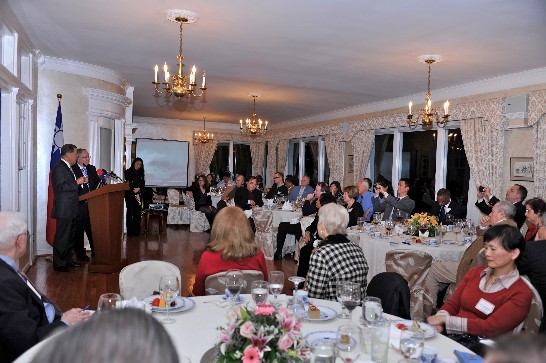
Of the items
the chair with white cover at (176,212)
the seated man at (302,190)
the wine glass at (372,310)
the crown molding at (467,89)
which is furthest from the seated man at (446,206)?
the chair with white cover at (176,212)

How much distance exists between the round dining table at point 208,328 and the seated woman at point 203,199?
27.8 ft

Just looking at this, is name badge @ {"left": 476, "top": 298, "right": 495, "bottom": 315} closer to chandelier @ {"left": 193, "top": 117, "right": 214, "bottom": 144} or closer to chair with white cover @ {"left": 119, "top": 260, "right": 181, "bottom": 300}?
chair with white cover @ {"left": 119, "top": 260, "right": 181, "bottom": 300}

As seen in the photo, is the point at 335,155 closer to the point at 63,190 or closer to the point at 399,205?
the point at 399,205

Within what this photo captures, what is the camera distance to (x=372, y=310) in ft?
7.28

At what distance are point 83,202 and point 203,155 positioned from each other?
1001cm

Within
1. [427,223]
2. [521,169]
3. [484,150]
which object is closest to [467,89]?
[484,150]

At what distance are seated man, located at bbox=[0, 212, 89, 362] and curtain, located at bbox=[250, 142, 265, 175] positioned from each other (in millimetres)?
15687

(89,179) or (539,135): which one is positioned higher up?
(539,135)

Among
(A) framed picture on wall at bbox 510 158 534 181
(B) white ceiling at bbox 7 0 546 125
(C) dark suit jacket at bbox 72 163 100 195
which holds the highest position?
(B) white ceiling at bbox 7 0 546 125

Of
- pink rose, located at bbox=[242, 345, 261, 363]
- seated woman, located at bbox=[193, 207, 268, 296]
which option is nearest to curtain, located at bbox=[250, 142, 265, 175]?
seated woman, located at bbox=[193, 207, 268, 296]

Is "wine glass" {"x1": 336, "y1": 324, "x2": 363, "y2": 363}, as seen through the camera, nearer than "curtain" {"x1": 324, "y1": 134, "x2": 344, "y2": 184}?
Yes

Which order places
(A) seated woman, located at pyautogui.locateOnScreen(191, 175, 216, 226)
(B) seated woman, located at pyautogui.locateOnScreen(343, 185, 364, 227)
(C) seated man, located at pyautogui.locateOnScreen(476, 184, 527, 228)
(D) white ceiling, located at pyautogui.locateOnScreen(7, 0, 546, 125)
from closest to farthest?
(D) white ceiling, located at pyautogui.locateOnScreen(7, 0, 546, 125), (C) seated man, located at pyautogui.locateOnScreen(476, 184, 527, 228), (B) seated woman, located at pyautogui.locateOnScreen(343, 185, 364, 227), (A) seated woman, located at pyautogui.locateOnScreen(191, 175, 216, 226)

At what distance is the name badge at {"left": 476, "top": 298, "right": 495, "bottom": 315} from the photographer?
2.80 meters

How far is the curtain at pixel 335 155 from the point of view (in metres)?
12.9
